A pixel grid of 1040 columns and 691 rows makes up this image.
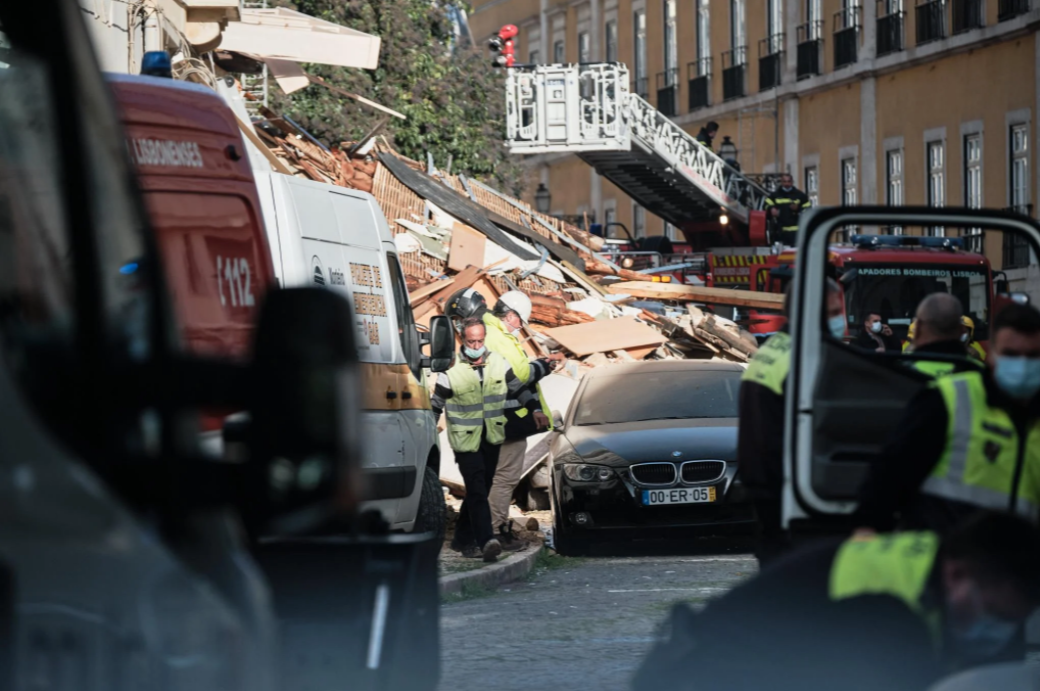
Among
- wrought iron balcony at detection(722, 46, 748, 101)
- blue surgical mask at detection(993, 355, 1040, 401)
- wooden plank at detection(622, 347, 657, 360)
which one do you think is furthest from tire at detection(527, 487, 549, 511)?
wrought iron balcony at detection(722, 46, 748, 101)

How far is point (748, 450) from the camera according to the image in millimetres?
7047

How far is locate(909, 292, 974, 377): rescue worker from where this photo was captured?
6.48 metres

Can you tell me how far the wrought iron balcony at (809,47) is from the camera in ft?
138

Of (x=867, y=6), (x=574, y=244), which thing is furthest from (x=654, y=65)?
(x=574, y=244)

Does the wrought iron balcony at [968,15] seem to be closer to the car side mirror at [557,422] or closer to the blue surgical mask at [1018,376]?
the car side mirror at [557,422]

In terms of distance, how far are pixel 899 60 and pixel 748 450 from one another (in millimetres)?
32406

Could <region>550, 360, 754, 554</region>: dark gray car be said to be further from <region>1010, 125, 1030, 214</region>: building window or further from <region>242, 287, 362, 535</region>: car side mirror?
<region>1010, 125, 1030, 214</region>: building window

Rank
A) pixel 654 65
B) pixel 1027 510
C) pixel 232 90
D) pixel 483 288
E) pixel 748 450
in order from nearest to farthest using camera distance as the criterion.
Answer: pixel 1027 510
pixel 748 450
pixel 483 288
pixel 232 90
pixel 654 65

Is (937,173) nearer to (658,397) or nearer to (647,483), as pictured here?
(658,397)

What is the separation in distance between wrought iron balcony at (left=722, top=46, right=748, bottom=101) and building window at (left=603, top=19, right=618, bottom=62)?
7.62 metres

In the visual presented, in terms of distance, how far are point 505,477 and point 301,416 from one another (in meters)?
11.6

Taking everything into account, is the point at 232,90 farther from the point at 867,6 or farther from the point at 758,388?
the point at 867,6

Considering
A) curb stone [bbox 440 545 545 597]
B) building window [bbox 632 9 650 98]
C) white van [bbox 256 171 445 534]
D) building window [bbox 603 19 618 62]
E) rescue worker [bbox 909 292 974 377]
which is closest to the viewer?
rescue worker [bbox 909 292 974 377]

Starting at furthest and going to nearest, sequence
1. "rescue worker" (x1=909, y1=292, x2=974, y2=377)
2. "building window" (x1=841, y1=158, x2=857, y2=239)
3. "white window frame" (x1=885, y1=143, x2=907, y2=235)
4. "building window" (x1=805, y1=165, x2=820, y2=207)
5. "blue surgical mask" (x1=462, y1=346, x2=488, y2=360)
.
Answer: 1. "building window" (x1=805, y1=165, x2=820, y2=207)
2. "building window" (x1=841, y1=158, x2=857, y2=239)
3. "white window frame" (x1=885, y1=143, x2=907, y2=235)
4. "blue surgical mask" (x1=462, y1=346, x2=488, y2=360)
5. "rescue worker" (x1=909, y1=292, x2=974, y2=377)
